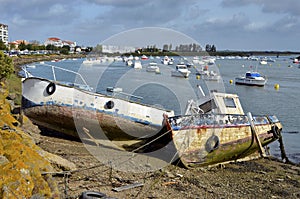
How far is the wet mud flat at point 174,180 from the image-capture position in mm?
9602

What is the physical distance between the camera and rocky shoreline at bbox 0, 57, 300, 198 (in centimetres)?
710

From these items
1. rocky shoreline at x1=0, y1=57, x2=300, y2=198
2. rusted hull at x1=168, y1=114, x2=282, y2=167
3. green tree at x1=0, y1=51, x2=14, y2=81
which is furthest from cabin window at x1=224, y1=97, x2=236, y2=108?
green tree at x1=0, y1=51, x2=14, y2=81

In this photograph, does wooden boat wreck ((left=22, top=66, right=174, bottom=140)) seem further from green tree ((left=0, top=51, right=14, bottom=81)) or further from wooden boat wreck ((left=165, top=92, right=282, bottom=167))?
green tree ((left=0, top=51, right=14, bottom=81))

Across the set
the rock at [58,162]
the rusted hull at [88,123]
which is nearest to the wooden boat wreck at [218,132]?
the rusted hull at [88,123]

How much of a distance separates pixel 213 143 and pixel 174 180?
9.58 ft

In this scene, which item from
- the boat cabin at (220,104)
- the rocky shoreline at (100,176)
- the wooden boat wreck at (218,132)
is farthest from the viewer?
the boat cabin at (220,104)

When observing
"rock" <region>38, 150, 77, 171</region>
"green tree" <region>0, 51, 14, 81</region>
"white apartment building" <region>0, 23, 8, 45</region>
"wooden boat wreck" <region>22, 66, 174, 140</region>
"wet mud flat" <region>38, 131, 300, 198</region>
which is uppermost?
"white apartment building" <region>0, 23, 8, 45</region>

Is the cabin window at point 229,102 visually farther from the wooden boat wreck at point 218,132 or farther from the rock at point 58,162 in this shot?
the rock at point 58,162

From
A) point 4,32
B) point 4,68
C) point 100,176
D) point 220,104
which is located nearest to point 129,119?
point 220,104

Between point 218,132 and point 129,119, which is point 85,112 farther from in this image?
point 218,132

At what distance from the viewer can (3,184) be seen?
6402mm

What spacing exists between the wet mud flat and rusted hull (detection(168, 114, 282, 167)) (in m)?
0.40

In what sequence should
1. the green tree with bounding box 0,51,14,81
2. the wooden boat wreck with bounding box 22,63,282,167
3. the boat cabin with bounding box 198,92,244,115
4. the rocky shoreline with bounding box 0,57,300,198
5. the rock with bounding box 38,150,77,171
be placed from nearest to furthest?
1. the rocky shoreline with bounding box 0,57,300,198
2. the rock with bounding box 38,150,77,171
3. the wooden boat wreck with bounding box 22,63,282,167
4. the boat cabin with bounding box 198,92,244,115
5. the green tree with bounding box 0,51,14,81

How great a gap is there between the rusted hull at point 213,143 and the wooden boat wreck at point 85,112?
1.95 m
